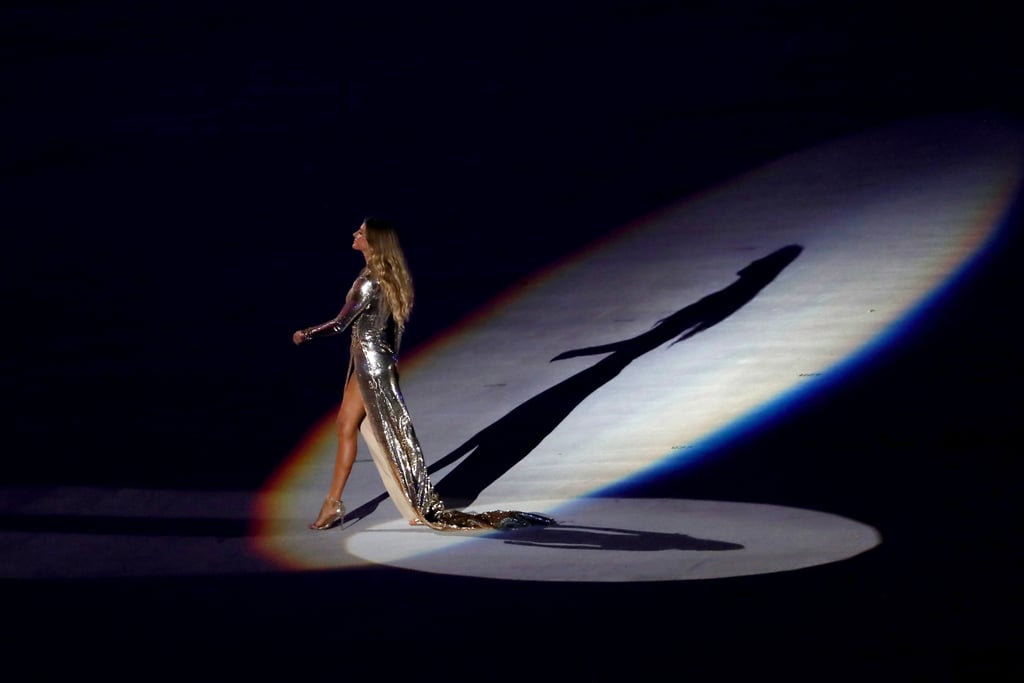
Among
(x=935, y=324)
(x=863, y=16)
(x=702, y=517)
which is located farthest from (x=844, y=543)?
(x=863, y=16)

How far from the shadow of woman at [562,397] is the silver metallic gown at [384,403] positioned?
50cm

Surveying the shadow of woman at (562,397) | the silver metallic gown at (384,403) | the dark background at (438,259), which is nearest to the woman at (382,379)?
the silver metallic gown at (384,403)

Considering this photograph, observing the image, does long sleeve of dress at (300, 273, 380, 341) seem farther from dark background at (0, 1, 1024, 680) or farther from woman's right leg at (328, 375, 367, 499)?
dark background at (0, 1, 1024, 680)

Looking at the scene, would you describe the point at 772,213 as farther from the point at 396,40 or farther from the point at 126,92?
the point at 126,92

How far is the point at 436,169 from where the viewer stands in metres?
16.2

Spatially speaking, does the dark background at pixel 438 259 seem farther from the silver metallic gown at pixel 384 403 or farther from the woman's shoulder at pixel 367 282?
the woman's shoulder at pixel 367 282

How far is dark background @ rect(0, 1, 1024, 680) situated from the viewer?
18.9ft

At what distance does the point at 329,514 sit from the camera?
767cm

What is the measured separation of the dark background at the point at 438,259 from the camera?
5.77 meters

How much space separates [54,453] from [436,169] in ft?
24.3

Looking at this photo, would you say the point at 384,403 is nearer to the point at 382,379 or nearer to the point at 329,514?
the point at 382,379

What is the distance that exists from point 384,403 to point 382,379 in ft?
0.40

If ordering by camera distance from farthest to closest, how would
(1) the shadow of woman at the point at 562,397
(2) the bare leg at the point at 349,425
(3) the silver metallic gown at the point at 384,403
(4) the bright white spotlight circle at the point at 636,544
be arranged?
(1) the shadow of woman at the point at 562,397, (2) the bare leg at the point at 349,425, (3) the silver metallic gown at the point at 384,403, (4) the bright white spotlight circle at the point at 636,544

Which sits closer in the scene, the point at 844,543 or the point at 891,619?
the point at 891,619
